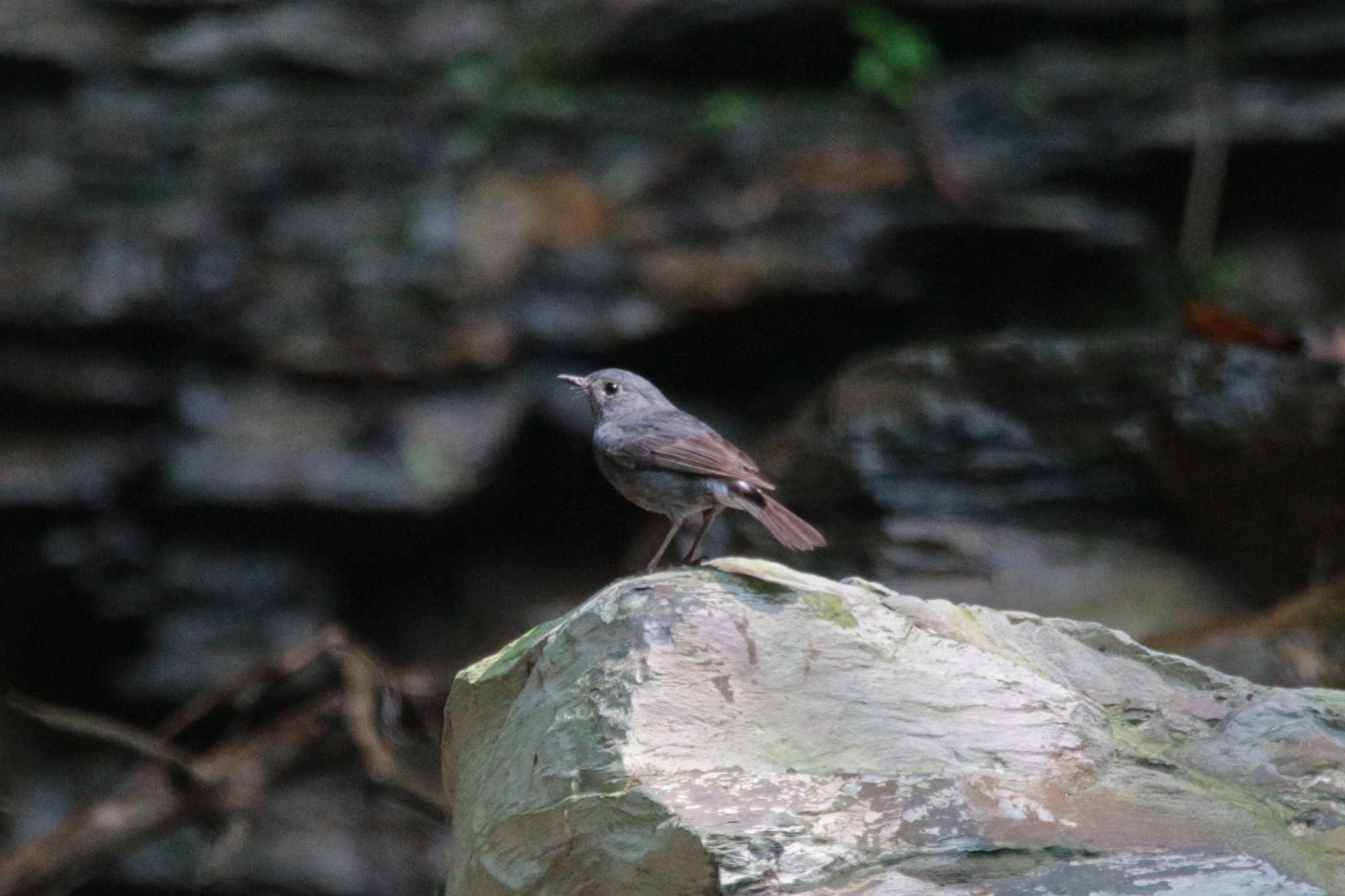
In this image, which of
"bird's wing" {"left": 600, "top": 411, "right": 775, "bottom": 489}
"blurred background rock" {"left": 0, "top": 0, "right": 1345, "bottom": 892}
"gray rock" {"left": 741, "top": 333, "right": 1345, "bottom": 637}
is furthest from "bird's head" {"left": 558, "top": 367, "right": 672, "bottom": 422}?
"blurred background rock" {"left": 0, "top": 0, "right": 1345, "bottom": 892}

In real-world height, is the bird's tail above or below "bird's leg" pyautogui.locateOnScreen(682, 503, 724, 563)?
above

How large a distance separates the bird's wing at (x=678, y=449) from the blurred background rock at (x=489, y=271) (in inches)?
115

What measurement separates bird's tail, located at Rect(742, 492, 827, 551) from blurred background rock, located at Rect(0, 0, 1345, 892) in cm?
339

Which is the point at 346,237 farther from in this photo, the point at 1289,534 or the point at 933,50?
the point at 1289,534

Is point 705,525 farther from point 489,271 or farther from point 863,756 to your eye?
point 489,271

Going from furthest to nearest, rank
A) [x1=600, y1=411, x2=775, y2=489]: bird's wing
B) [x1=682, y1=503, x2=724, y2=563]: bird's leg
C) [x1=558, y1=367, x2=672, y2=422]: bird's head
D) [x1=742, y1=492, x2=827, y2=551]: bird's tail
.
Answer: [x1=558, y1=367, x2=672, y2=422]: bird's head → [x1=682, y1=503, x2=724, y2=563]: bird's leg → [x1=600, y1=411, x2=775, y2=489]: bird's wing → [x1=742, y1=492, x2=827, y2=551]: bird's tail

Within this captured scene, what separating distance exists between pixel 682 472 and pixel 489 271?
Result: 4619 millimetres

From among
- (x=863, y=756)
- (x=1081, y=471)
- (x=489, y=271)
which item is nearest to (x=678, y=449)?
(x=863, y=756)

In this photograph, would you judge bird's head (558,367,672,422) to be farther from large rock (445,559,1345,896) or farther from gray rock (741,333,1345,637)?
Result: gray rock (741,333,1345,637)

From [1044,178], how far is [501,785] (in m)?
6.23

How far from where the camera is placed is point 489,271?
856 cm

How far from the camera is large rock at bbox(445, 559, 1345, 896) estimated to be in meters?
2.64

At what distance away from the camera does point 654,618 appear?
313 cm

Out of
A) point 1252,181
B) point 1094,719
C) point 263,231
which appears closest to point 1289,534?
point 1252,181
